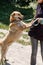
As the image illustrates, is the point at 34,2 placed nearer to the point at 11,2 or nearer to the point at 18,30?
the point at 11,2

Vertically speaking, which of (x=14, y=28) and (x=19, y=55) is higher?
(x=14, y=28)

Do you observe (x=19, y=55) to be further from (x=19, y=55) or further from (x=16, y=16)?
(x=16, y=16)

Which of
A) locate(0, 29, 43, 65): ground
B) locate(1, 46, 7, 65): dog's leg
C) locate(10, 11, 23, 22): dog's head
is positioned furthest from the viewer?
locate(0, 29, 43, 65): ground

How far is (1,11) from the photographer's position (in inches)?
540

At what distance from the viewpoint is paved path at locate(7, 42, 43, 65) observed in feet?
21.8

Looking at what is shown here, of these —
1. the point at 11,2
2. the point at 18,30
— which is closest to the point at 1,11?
the point at 11,2

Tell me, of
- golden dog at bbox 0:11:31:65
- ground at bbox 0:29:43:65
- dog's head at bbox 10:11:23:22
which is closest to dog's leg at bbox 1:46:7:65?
golden dog at bbox 0:11:31:65

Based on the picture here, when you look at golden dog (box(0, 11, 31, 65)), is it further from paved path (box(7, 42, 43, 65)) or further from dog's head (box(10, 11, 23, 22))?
paved path (box(7, 42, 43, 65))

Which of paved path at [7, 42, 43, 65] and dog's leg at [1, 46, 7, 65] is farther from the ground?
dog's leg at [1, 46, 7, 65]

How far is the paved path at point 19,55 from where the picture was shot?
6637 mm

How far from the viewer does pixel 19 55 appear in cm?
721

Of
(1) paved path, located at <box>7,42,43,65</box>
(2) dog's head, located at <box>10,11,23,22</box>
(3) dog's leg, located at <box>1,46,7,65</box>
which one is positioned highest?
(2) dog's head, located at <box>10,11,23,22</box>

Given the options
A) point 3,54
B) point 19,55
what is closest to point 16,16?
point 3,54

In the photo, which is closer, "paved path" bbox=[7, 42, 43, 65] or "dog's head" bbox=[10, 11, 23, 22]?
"dog's head" bbox=[10, 11, 23, 22]
